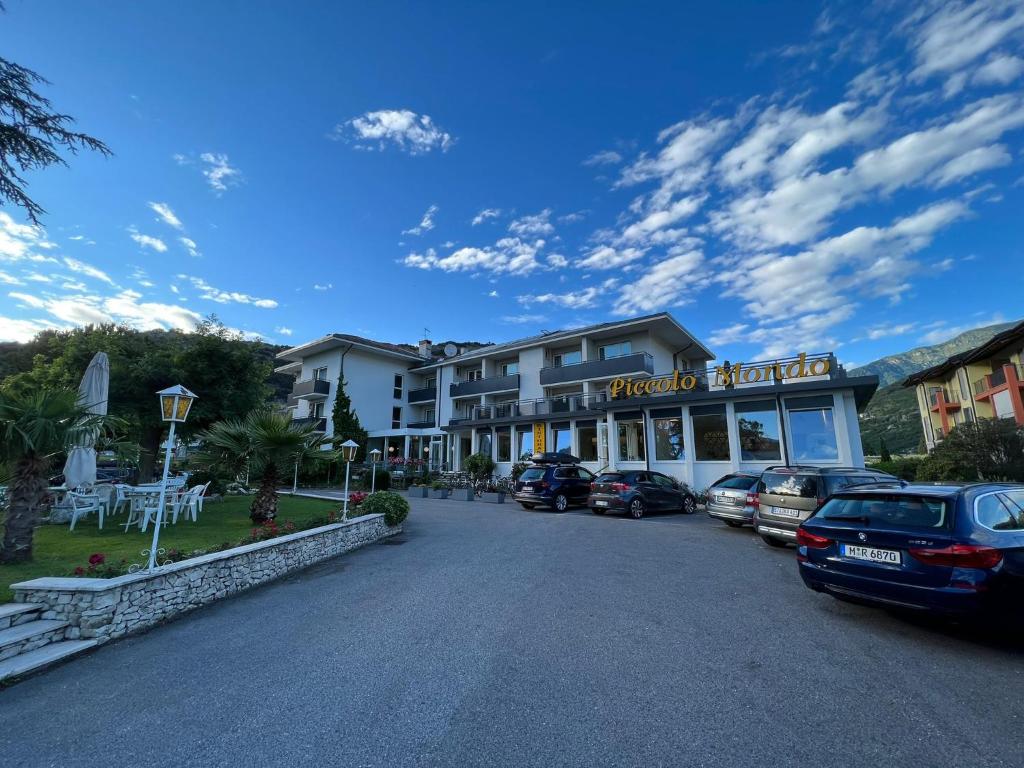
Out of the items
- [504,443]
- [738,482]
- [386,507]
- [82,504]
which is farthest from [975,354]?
[82,504]

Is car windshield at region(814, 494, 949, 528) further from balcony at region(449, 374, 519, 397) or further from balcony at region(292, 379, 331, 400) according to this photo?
balcony at region(292, 379, 331, 400)

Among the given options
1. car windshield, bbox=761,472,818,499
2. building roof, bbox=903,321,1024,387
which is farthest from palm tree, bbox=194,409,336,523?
building roof, bbox=903,321,1024,387

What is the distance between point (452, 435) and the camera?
2823 centimetres

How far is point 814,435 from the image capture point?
15.4 meters

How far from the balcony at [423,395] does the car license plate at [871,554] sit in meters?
30.6

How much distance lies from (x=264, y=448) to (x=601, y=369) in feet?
60.0

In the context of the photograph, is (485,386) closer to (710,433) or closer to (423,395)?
(423,395)

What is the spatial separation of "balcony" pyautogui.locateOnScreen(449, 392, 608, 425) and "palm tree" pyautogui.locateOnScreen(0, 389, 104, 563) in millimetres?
17310

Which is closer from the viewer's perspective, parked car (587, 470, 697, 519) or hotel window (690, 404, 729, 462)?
parked car (587, 470, 697, 519)

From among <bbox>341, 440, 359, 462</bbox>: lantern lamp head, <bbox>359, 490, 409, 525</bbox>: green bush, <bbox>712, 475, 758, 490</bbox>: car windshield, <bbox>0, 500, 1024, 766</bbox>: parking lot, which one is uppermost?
<bbox>341, 440, 359, 462</bbox>: lantern lamp head

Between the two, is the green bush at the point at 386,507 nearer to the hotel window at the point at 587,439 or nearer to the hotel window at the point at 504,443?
the hotel window at the point at 587,439

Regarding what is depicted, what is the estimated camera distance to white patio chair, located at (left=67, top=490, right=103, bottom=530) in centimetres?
834

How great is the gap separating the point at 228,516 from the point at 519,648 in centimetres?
967

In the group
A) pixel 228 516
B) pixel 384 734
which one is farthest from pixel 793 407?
pixel 228 516
